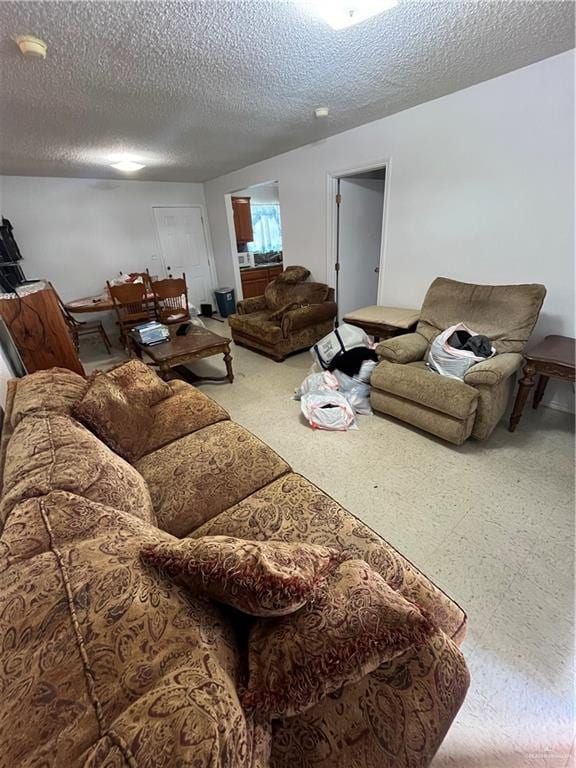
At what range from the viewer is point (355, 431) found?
2428 mm

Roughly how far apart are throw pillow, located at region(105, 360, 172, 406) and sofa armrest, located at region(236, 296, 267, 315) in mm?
2314

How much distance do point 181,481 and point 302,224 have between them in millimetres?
3744

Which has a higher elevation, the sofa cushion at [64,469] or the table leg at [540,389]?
the sofa cushion at [64,469]

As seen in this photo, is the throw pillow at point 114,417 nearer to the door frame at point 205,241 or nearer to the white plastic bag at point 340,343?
the white plastic bag at point 340,343

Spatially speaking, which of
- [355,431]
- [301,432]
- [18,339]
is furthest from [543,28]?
[18,339]

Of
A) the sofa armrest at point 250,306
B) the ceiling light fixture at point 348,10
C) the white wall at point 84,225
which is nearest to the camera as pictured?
the ceiling light fixture at point 348,10

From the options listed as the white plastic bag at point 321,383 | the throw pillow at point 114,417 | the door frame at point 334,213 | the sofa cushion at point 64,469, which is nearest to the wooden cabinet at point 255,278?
the door frame at point 334,213

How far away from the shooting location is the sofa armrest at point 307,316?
3.59 meters

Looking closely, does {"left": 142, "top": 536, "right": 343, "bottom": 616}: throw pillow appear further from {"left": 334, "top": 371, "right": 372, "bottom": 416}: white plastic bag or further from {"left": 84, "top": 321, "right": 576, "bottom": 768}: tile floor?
{"left": 334, "top": 371, "right": 372, "bottom": 416}: white plastic bag

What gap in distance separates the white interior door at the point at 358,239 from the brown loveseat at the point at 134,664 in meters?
3.65

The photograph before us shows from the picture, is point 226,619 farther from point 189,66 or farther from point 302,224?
point 302,224

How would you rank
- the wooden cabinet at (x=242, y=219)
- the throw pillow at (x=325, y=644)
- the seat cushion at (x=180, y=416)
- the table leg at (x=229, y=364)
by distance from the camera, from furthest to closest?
the wooden cabinet at (x=242, y=219) < the table leg at (x=229, y=364) < the seat cushion at (x=180, y=416) < the throw pillow at (x=325, y=644)

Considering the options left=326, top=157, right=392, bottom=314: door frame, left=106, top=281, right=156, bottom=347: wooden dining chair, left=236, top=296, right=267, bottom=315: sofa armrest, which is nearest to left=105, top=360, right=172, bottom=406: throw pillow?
left=106, top=281, right=156, bottom=347: wooden dining chair

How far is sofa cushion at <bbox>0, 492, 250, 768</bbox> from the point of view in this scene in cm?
42
